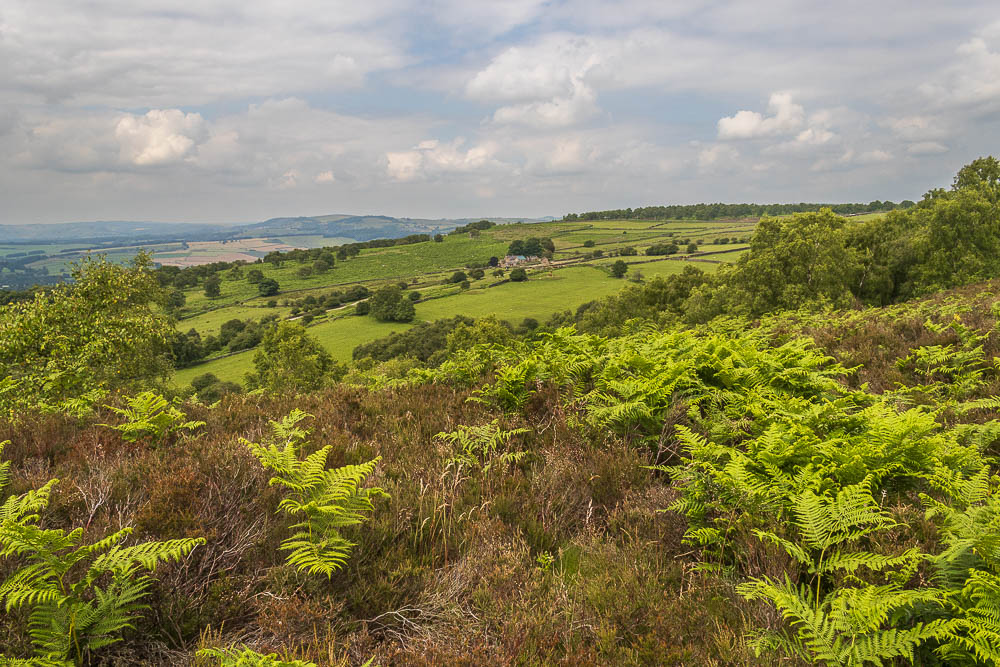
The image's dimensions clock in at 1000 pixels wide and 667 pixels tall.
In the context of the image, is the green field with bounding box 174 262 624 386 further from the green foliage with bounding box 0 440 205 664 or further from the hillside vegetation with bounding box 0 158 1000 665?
the green foliage with bounding box 0 440 205 664

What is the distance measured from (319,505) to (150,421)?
3091mm

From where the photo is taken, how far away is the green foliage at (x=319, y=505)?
2.96 metres

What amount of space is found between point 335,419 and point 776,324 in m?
13.0

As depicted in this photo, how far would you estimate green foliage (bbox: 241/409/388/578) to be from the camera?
9.70 ft

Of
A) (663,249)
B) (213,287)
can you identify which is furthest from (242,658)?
(213,287)

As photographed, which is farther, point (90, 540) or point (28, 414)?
point (28, 414)

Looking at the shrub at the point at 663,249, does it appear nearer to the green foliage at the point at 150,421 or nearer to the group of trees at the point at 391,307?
the group of trees at the point at 391,307

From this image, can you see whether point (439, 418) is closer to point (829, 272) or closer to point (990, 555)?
point (990, 555)

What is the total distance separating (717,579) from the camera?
2.96 meters

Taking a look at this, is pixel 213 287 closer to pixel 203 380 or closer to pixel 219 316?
pixel 219 316

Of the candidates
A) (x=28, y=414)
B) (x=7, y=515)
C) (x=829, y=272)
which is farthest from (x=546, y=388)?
(x=829, y=272)

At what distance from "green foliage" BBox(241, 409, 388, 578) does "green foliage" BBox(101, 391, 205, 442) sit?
1.99m

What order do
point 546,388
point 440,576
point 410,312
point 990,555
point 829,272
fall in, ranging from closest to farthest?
1. point 990,555
2. point 440,576
3. point 546,388
4. point 829,272
5. point 410,312

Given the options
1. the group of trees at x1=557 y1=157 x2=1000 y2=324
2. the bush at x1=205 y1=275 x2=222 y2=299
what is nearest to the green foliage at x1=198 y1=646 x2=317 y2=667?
the group of trees at x1=557 y1=157 x2=1000 y2=324
